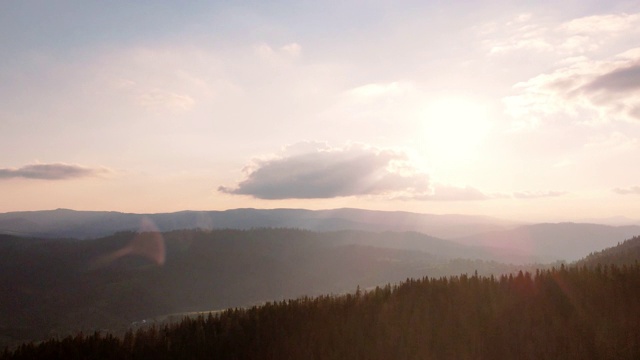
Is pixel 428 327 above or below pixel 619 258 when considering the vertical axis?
above

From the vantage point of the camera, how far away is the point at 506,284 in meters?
12.2

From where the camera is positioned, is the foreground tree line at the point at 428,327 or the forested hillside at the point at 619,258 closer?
the foreground tree line at the point at 428,327

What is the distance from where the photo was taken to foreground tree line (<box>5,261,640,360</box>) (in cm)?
929

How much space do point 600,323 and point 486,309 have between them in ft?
7.17

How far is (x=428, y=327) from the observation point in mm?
10031

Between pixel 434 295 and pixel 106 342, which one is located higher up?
pixel 434 295

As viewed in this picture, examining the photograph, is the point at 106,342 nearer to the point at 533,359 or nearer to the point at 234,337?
the point at 234,337

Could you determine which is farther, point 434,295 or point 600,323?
point 434,295

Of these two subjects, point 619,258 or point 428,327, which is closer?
point 428,327

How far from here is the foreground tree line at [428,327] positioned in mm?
9289

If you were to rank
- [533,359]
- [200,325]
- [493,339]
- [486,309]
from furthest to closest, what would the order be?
[200,325] → [486,309] → [493,339] → [533,359]

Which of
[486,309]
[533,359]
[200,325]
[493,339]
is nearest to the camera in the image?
[533,359]

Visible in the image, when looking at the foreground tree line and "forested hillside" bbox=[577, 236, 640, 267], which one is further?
"forested hillside" bbox=[577, 236, 640, 267]

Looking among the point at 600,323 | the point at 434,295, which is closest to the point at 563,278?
the point at 600,323
